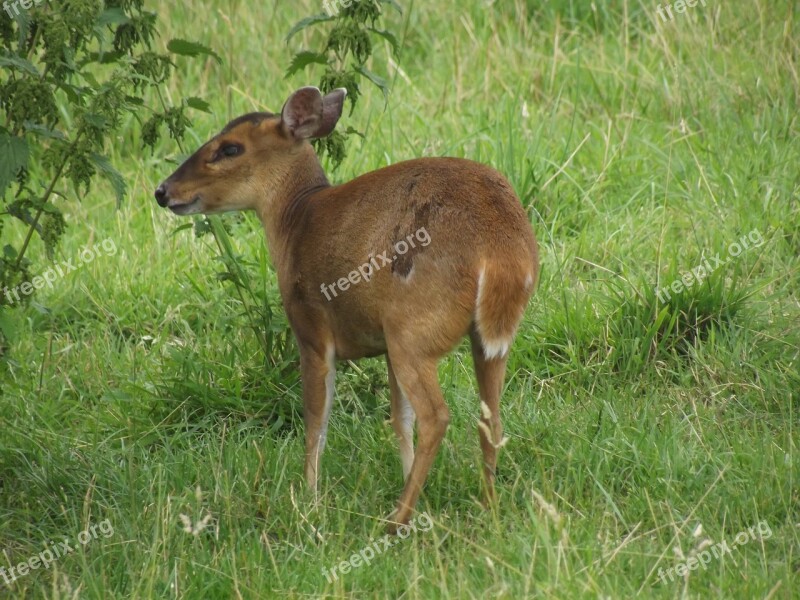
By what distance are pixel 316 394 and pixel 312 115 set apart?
110 centimetres

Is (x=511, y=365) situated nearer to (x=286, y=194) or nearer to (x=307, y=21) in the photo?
(x=286, y=194)

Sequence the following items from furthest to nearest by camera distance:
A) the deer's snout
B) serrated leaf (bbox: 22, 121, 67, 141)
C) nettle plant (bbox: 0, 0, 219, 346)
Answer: the deer's snout → serrated leaf (bbox: 22, 121, 67, 141) → nettle plant (bbox: 0, 0, 219, 346)

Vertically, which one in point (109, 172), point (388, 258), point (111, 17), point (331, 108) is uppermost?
point (111, 17)

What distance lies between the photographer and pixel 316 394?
181 inches

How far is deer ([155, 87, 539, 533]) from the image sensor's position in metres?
4.14

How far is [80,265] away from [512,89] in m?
2.88

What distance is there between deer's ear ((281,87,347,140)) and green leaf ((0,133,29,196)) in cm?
103

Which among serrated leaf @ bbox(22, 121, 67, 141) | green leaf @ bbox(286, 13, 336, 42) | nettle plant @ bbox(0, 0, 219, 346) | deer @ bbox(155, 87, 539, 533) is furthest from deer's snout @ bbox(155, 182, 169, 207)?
green leaf @ bbox(286, 13, 336, 42)

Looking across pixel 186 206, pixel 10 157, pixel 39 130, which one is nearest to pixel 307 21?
pixel 186 206

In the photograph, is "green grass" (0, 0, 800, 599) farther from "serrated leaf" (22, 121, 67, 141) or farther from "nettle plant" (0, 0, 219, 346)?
"serrated leaf" (22, 121, 67, 141)

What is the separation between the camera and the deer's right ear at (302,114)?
4781 millimetres

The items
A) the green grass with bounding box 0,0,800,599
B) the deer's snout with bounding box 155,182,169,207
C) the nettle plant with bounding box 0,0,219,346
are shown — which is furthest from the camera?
the deer's snout with bounding box 155,182,169,207

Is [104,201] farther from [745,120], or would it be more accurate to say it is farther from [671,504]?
[671,504]

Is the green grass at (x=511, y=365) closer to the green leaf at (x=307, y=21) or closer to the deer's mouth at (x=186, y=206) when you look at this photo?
the deer's mouth at (x=186, y=206)
